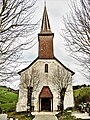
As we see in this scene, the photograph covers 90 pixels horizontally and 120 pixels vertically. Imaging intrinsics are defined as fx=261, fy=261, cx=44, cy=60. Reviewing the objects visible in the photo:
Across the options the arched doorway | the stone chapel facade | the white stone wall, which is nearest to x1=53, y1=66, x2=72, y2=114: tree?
the stone chapel facade

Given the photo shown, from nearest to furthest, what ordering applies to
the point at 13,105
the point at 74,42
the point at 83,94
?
1. the point at 74,42
2. the point at 83,94
3. the point at 13,105

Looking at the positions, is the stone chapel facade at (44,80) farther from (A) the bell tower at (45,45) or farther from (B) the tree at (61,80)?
(B) the tree at (61,80)

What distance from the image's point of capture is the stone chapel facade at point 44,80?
42531 millimetres

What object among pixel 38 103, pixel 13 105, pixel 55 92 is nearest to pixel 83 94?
pixel 55 92

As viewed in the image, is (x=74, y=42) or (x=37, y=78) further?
(x=37, y=78)

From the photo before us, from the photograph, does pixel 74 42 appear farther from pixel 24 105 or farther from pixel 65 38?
pixel 24 105

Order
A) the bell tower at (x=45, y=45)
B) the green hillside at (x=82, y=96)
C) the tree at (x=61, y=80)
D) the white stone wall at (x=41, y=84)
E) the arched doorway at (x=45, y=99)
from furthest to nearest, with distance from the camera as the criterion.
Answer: the bell tower at (x=45, y=45)
the white stone wall at (x=41, y=84)
the arched doorway at (x=45, y=99)
the green hillside at (x=82, y=96)
the tree at (x=61, y=80)

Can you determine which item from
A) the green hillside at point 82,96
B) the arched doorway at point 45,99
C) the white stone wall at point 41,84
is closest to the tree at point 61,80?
the white stone wall at point 41,84

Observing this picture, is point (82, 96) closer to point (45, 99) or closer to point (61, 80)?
point (61, 80)

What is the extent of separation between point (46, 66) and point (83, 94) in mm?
7821

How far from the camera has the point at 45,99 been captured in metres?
43.3

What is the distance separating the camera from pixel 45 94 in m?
42.7

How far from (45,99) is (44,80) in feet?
10.5

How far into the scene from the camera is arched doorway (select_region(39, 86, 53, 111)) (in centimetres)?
4241
